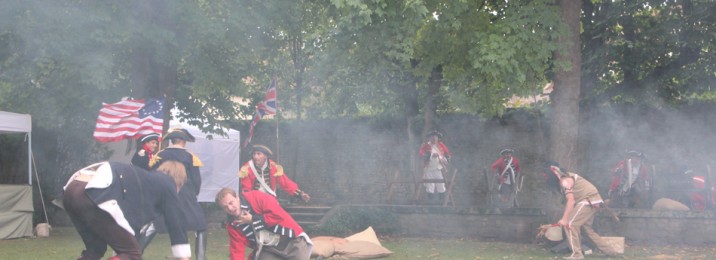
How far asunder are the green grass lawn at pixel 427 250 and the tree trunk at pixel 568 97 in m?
Result: 1.76

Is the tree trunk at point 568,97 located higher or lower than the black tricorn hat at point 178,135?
higher

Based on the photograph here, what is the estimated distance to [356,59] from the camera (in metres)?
15.7

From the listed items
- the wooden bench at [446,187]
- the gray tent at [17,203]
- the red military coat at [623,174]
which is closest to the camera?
the gray tent at [17,203]

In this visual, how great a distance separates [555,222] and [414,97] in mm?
8209

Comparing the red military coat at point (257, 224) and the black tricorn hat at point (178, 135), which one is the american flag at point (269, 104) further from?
the red military coat at point (257, 224)

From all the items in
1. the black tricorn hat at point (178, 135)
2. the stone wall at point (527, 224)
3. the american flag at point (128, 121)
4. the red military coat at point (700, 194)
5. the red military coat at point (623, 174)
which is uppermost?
the american flag at point (128, 121)

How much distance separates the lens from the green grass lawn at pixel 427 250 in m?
14.3

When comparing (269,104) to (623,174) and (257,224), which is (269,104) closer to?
(623,174)

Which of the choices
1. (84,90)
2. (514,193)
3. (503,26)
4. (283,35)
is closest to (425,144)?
(514,193)

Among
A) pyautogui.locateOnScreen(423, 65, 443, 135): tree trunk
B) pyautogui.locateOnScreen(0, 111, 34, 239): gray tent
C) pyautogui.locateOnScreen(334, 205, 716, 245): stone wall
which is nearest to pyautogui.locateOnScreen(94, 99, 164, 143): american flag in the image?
pyautogui.locateOnScreen(0, 111, 34, 239): gray tent

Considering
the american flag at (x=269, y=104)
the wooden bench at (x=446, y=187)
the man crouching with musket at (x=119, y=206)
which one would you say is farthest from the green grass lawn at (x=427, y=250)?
the man crouching with musket at (x=119, y=206)

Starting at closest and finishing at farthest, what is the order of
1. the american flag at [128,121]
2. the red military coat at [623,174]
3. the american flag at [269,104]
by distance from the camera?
the american flag at [128,121], the red military coat at [623,174], the american flag at [269,104]

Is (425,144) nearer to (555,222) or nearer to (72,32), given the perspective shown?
(555,222)

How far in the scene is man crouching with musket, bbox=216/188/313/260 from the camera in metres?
9.00
